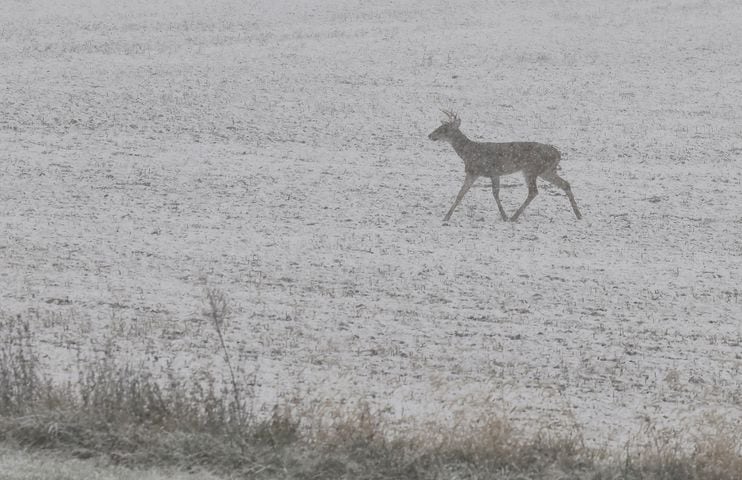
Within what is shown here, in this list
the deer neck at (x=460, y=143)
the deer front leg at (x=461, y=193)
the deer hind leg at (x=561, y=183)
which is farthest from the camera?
the deer neck at (x=460, y=143)

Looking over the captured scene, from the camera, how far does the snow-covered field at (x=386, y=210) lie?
364 inches

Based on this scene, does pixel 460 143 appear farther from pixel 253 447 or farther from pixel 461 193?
pixel 253 447

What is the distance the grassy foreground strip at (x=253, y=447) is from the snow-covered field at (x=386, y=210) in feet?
2.77

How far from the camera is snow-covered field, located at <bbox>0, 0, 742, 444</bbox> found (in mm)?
9234

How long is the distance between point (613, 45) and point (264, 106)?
501 inches

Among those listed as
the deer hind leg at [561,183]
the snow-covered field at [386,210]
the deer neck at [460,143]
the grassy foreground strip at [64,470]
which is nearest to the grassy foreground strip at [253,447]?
the grassy foreground strip at [64,470]

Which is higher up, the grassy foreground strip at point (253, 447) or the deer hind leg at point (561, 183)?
the grassy foreground strip at point (253, 447)

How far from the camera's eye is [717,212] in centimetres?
1661

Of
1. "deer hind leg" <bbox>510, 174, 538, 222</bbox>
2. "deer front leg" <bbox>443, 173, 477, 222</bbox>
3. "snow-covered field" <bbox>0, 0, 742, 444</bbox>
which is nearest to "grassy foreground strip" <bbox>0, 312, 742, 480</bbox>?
"snow-covered field" <bbox>0, 0, 742, 444</bbox>

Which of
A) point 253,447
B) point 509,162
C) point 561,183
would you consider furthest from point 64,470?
point 561,183

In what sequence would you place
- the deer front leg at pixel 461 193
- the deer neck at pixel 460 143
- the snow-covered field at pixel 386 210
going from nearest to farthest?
the snow-covered field at pixel 386 210
the deer front leg at pixel 461 193
the deer neck at pixel 460 143

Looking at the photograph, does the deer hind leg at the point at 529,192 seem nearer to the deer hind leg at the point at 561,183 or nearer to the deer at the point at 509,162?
the deer at the point at 509,162

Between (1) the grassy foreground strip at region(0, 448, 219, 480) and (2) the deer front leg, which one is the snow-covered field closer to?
(2) the deer front leg

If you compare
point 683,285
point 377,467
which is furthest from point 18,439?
point 683,285
